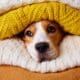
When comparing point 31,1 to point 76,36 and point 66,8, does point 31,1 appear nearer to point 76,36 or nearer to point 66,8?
point 66,8

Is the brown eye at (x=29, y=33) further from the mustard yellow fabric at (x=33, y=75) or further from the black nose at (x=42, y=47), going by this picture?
the mustard yellow fabric at (x=33, y=75)

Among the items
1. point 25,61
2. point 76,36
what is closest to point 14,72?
point 25,61

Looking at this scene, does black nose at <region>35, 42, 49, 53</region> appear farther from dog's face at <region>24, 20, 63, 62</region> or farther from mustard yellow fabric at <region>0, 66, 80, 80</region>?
mustard yellow fabric at <region>0, 66, 80, 80</region>

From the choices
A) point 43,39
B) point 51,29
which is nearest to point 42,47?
point 43,39

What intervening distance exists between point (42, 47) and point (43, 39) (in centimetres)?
5

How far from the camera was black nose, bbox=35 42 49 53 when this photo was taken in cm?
99

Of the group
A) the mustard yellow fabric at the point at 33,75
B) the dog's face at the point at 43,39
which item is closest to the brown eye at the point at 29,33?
the dog's face at the point at 43,39

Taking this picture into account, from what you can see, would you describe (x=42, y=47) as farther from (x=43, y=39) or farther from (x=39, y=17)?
(x=39, y=17)

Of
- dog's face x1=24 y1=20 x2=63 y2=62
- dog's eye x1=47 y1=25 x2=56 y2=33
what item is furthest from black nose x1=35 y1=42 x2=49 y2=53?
dog's eye x1=47 y1=25 x2=56 y2=33

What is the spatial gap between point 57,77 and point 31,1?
0.42 meters

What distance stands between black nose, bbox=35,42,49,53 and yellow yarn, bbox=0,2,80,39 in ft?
0.43

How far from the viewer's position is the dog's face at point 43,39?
3.26ft

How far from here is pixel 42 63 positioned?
93 centimetres

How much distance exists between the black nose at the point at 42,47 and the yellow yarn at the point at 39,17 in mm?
132
